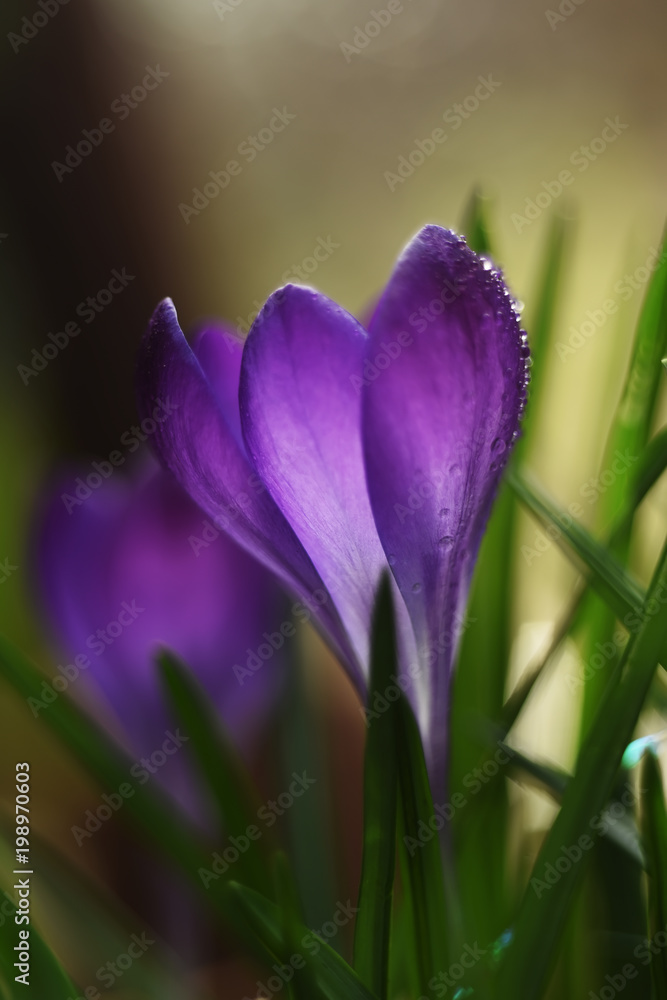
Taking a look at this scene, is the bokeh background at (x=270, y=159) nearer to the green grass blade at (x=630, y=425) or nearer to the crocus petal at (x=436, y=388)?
the green grass blade at (x=630, y=425)

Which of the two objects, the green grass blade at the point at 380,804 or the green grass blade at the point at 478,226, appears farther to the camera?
the green grass blade at the point at 478,226

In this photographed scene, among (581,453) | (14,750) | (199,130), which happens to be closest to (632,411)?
(581,453)

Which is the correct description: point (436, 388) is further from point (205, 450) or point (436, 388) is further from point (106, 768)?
point (106, 768)

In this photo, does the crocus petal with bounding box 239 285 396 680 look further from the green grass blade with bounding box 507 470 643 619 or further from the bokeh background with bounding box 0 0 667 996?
the bokeh background with bounding box 0 0 667 996

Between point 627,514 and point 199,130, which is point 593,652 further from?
point 199,130

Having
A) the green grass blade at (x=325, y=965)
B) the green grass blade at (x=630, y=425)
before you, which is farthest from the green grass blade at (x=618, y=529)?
the green grass blade at (x=325, y=965)

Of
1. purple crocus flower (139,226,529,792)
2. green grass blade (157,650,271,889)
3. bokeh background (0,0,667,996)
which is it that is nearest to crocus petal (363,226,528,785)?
purple crocus flower (139,226,529,792)
